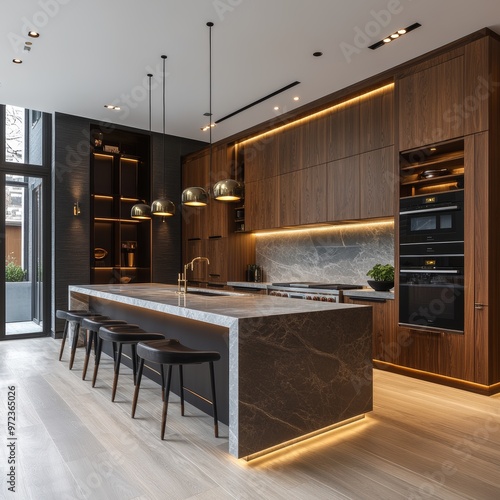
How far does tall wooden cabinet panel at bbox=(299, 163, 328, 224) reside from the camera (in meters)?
5.44

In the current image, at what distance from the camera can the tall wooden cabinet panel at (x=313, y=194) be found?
544 centimetres

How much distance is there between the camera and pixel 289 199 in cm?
596

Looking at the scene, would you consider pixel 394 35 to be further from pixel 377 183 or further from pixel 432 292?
pixel 432 292

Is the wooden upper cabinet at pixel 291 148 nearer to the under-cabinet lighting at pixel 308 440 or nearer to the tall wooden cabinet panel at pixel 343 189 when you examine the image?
the tall wooden cabinet panel at pixel 343 189

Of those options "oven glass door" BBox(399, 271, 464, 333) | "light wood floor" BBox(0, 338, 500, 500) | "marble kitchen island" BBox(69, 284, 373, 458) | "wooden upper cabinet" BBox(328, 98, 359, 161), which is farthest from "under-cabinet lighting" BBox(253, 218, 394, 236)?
"marble kitchen island" BBox(69, 284, 373, 458)

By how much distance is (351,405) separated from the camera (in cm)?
303

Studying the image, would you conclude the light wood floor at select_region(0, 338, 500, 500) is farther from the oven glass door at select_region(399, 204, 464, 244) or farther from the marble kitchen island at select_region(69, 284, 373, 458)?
the oven glass door at select_region(399, 204, 464, 244)

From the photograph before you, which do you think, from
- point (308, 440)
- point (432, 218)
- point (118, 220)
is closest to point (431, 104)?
point (432, 218)

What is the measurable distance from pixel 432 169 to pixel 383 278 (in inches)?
49.8

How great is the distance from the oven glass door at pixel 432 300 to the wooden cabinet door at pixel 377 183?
2.68ft

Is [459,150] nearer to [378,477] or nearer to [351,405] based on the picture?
[351,405]

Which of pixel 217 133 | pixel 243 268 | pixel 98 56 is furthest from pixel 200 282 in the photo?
pixel 98 56

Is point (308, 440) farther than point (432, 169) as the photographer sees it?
No

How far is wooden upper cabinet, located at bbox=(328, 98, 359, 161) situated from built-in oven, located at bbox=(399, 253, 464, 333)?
60.4 inches
